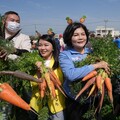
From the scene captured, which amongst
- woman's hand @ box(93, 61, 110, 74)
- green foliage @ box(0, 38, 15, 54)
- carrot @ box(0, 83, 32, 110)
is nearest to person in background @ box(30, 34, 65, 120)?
woman's hand @ box(93, 61, 110, 74)

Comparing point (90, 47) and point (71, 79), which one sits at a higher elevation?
point (90, 47)

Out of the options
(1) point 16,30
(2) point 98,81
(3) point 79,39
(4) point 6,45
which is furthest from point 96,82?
(1) point 16,30

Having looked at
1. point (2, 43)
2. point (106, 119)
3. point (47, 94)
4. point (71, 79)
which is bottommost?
point (106, 119)

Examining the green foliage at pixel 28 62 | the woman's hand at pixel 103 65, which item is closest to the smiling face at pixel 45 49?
the green foliage at pixel 28 62

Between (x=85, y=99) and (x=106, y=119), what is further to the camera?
(x=106, y=119)

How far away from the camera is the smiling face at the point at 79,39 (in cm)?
321

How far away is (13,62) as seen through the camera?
123 inches

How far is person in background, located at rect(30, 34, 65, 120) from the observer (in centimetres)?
343

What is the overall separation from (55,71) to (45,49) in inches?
12.8

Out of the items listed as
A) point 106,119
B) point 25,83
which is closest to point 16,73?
point 25,83

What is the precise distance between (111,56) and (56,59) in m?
0.81

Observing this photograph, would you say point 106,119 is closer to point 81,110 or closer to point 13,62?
point 81,110

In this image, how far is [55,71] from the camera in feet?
11.6

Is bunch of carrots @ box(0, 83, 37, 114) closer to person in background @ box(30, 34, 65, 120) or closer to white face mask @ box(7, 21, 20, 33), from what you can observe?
person in background @ box(30, 34, 65, 120)
